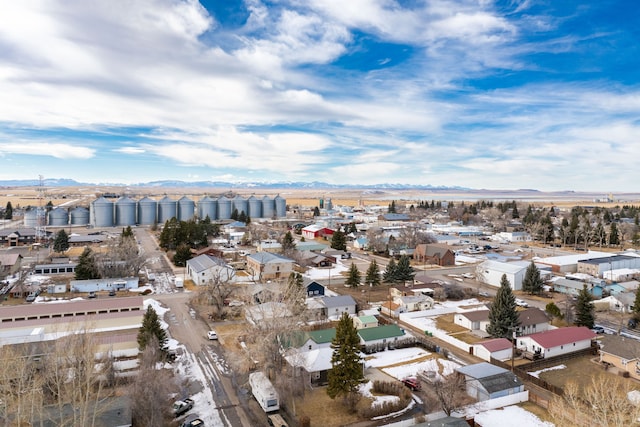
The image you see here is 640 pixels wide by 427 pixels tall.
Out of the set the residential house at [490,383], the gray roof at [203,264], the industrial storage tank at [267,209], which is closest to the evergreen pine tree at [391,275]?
the gray roof at [203,264]

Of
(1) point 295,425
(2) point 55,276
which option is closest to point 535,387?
(1) point 295,425

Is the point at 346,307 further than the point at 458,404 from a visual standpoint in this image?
Yes

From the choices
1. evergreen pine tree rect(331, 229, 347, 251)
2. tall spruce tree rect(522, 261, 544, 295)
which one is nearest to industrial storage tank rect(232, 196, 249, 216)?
evergreen pine tree rect(331, 229, 347, 251)

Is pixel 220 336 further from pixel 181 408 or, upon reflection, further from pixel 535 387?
pixel 535 387

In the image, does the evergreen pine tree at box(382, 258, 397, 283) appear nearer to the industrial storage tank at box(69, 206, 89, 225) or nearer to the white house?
the white house

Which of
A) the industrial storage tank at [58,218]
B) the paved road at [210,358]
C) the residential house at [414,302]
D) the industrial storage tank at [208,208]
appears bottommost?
the paved road at [210,358]

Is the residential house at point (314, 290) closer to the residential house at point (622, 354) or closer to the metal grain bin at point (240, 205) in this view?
the residential house at point (622, 354)

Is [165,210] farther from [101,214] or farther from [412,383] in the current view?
[412,383]
